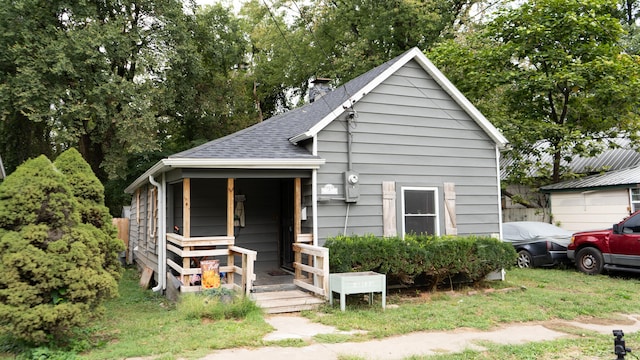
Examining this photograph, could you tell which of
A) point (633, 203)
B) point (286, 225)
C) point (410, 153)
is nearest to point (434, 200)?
point (410, 153)

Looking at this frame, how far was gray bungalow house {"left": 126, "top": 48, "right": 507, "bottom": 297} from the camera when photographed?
8.57 metres

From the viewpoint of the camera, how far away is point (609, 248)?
35.7ft

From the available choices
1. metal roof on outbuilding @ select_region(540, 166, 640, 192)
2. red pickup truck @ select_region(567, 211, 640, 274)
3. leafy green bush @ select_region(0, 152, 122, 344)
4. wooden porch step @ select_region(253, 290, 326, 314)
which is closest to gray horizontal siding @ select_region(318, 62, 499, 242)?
wooden porch step @ select_region(253, 290, 326, 314)

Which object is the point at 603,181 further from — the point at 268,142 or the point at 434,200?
the point at 268,142

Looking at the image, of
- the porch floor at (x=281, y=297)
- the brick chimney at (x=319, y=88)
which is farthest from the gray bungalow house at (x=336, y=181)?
the brick chimney at (x=319, y=88)

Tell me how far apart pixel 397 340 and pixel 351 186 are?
3725 millimetres

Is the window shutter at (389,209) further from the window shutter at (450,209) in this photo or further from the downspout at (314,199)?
the downspout at (314,199)

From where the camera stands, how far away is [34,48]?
16.5 m

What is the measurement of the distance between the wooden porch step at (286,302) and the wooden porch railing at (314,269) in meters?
0.19

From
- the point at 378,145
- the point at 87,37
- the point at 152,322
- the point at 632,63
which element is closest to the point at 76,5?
the point at 87,37

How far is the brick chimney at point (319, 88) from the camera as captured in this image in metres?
13.9

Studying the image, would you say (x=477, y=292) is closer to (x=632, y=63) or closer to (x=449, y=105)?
(x=449, y=105)

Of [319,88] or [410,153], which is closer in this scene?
[410,153]

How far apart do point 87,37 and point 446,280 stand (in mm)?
14273
